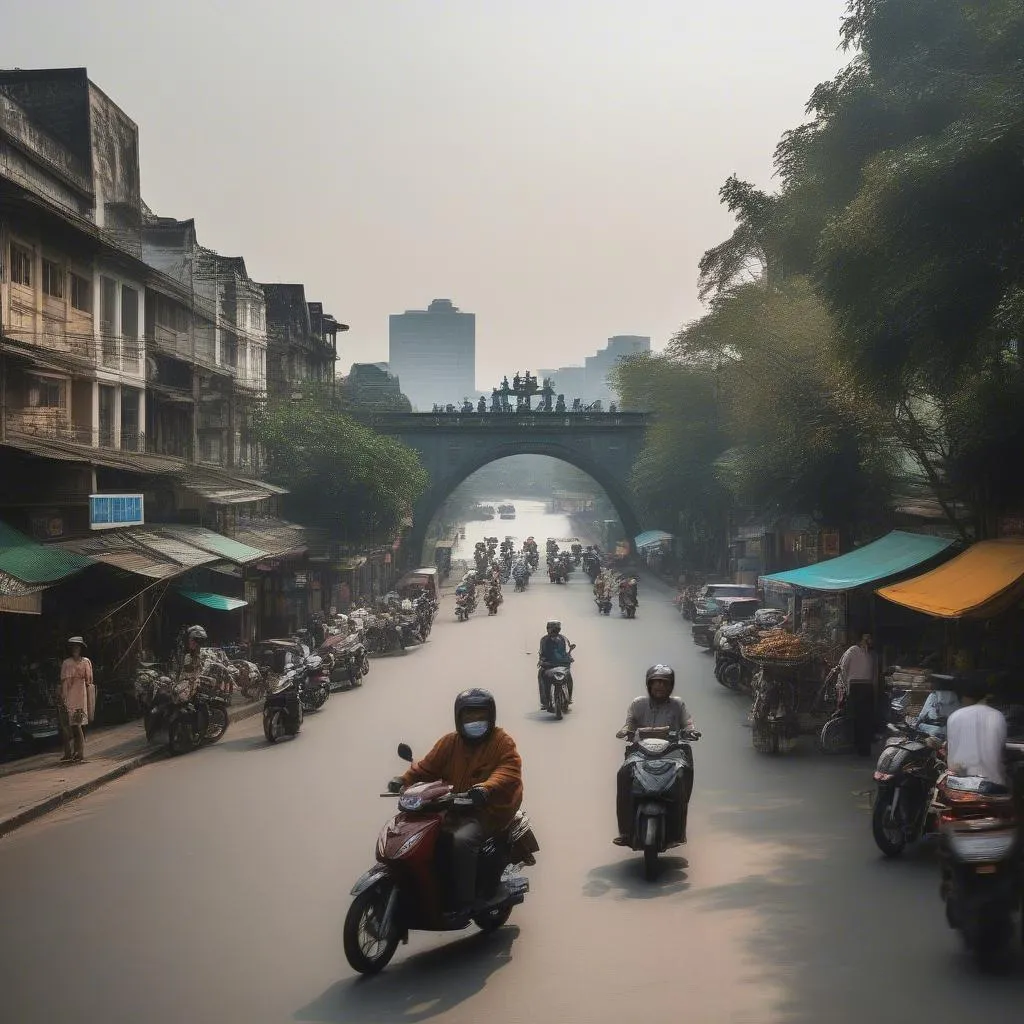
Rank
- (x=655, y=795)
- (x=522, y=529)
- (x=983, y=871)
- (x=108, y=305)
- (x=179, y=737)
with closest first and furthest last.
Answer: (x=983, y=871) → (x=655, y=795) → (x=179, y=737) → (x=108, y=305) → (x=522, y=529)

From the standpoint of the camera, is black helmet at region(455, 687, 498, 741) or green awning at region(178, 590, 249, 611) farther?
green awning at region(178, 590, 249, 611)

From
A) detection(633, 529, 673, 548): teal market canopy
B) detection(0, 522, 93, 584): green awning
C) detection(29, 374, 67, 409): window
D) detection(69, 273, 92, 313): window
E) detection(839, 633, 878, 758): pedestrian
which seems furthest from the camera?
detection(633, 529, 673, 548): teal market canopy

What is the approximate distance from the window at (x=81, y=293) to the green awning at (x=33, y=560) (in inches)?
253

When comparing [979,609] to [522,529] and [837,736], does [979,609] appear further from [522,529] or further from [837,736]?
[522,529]

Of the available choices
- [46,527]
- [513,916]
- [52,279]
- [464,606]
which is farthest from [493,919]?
[464,606]

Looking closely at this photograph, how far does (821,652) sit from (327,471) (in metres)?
26.3

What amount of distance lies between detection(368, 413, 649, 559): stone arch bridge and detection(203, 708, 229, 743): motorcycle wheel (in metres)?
49.9

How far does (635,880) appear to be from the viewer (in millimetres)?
9703

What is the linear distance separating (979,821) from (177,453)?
28.0 metres

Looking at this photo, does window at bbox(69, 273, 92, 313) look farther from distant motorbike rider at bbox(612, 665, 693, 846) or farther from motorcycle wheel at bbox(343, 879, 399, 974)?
motorcycle wheel at bbox(343, 879, 399, 974)

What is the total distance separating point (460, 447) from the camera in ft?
226

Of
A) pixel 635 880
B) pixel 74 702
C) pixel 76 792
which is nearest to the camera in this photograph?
pixel 635 880

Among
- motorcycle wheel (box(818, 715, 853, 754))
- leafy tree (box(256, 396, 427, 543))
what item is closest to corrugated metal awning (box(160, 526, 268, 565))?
motorcycle wheel (box(818, 715, 853, 754))

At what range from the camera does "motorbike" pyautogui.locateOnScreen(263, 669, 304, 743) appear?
58.0ft
